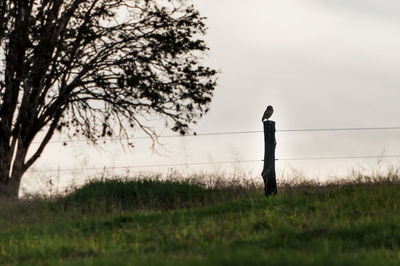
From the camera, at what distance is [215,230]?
27.9ft

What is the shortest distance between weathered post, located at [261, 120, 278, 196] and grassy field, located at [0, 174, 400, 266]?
0.62 meters

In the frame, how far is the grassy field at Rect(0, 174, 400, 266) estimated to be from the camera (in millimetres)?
6395

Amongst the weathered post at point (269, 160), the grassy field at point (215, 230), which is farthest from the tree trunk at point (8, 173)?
the weathered post at point (269, 160)

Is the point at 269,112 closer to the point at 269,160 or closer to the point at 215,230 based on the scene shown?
the point at 269,160

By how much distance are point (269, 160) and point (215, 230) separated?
4.28 metres

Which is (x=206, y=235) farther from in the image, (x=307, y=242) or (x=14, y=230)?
(x=14, y=230)

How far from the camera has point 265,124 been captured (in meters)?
12.5

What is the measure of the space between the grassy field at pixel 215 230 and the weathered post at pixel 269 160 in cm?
62

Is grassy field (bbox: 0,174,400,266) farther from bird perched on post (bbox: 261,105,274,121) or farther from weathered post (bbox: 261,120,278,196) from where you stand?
bird perched on post (bbox: 261,105,274,121)

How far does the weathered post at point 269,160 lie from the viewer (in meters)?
12.3

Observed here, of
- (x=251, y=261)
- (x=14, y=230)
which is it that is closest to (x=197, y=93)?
(x=14, y=230)

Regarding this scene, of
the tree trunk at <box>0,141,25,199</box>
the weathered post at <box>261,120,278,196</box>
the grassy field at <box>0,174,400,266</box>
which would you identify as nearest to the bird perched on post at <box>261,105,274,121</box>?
the weathered post at <box>261,120,278,196</box>

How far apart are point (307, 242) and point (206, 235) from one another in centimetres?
161

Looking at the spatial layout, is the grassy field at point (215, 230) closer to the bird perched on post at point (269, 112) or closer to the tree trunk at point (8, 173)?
the bird perched on post at point (269, 112)
